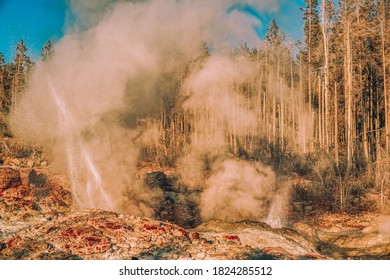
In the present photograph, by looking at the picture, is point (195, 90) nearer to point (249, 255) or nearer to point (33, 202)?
point (33, 202)

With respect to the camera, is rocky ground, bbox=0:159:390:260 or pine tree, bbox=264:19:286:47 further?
pine tree, bbox=264:19:286:47

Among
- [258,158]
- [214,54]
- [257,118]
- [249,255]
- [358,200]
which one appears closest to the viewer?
[249,255]

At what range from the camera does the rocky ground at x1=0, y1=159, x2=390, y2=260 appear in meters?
10.9

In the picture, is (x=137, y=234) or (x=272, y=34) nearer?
(x=137, y=234)

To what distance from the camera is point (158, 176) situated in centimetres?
2141

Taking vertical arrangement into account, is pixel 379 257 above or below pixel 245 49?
below

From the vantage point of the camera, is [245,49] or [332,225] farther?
[245,49]

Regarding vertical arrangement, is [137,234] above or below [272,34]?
below

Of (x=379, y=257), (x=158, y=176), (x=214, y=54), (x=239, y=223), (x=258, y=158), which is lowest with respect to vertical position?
(x=379, y=257)

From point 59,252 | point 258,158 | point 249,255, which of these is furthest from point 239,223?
point 258,158

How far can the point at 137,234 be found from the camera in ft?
39.3

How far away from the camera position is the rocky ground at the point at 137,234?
35.9 feet

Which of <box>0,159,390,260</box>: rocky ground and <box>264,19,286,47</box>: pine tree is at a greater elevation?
<box>264,19,286,47</box>: pine tree

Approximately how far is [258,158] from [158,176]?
851 centimetres
